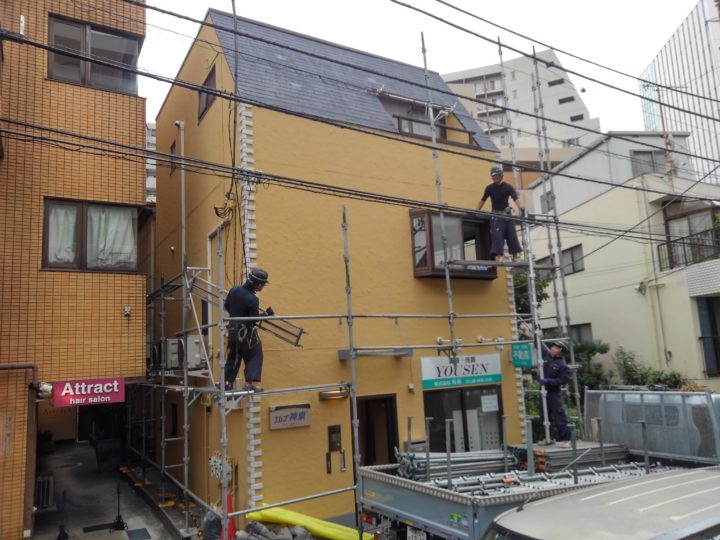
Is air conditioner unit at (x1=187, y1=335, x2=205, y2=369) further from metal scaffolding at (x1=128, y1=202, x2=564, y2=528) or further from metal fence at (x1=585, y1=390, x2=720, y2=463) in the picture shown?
metal fence at (x1=585, y1=390, x2=720, y2=463)

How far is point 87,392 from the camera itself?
8.52 metres

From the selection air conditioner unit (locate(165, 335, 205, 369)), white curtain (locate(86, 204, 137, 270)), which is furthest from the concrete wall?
white curtain (locate(86, 204, 137, 270))

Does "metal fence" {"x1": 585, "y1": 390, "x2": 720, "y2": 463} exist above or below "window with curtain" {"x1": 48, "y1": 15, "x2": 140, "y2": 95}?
below

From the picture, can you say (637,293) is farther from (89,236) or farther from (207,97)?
(89,236)

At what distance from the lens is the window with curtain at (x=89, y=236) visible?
Answer: 887 cm

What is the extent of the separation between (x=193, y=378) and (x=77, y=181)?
4188mm

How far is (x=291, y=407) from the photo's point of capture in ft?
29.7

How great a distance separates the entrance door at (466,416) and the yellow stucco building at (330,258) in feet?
0.10

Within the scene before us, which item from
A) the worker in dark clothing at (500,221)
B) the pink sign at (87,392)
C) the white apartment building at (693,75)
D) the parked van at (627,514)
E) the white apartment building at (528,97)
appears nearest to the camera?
the parked van at (627,514)

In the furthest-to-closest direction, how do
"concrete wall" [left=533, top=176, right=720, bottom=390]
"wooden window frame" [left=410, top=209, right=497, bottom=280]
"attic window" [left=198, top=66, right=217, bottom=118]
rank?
"concrete wall" [left=533, top=176, right=720, bottom=390] → "attic window" [left=198, top=66, right=217, bottom=118] → "wooden window frame" [left=410, top=209, right=497, bottom=280]

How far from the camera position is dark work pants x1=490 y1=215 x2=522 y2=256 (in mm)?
11070

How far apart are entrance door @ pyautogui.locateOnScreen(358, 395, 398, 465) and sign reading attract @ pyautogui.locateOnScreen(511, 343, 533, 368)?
8.67 feet

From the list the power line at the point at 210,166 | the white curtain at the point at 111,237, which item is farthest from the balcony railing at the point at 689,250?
the white curtain at the point at 111,237

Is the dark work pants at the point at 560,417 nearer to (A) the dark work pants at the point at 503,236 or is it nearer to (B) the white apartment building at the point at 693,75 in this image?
(A) the dark work pants at the point at 503,236
